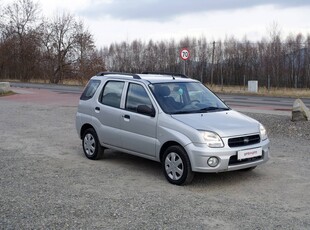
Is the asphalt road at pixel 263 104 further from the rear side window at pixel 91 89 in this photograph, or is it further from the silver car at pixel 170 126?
the silver car at pixel 170 126

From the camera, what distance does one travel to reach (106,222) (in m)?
4.75

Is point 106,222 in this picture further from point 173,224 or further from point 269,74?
point 269,74

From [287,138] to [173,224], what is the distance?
6.79 m

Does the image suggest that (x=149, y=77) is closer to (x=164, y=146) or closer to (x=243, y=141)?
(x=164, y=146)

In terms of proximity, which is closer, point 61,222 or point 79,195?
point 61,222

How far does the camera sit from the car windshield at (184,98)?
6883mm

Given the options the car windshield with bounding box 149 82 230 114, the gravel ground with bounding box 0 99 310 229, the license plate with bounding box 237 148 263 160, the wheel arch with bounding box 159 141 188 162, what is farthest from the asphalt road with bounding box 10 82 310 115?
the wheel arch with bounding box 159 141 188 162

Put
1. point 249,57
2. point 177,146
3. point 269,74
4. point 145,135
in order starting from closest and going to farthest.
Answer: point 177,146 → point 145,135 → point 269,74 → point 249,57

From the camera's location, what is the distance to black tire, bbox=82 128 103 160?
8.01 metres

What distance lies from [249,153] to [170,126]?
1265mm

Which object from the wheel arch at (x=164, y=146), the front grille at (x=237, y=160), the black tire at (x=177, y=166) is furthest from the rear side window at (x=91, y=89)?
the front grille at (x=237, y=160)

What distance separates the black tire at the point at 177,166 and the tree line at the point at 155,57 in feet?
132

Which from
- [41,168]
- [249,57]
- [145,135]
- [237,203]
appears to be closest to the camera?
[237,203]

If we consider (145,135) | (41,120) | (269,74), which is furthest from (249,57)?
(145,135)
